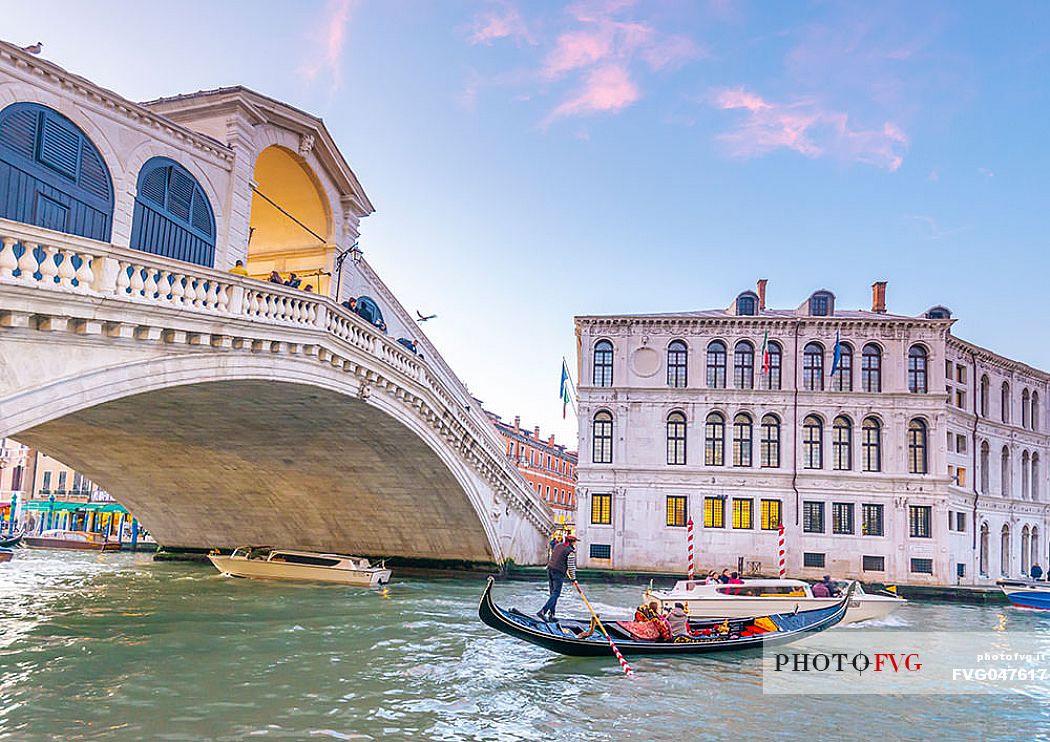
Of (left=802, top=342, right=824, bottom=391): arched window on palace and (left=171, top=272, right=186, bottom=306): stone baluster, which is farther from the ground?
(left=802, top=342, right=824, bottom=391): arched window on palace

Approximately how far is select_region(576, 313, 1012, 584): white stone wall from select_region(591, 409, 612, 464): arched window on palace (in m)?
0.21

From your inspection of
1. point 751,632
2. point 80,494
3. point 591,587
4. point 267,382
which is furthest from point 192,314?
point 80,494

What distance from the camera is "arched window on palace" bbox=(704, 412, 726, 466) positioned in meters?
24.9

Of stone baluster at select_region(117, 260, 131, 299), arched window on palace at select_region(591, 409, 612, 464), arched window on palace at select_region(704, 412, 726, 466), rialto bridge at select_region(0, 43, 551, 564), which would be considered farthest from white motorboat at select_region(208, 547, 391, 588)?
stone baluster at select_region(117, 260, 131, 299)

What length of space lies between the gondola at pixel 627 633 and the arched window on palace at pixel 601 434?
12259 millimetres

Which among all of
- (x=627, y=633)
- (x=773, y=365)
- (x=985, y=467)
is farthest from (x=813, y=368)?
(x=627, y=633)

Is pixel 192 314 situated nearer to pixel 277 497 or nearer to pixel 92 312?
pixel 92 312

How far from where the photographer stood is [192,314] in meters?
9.98

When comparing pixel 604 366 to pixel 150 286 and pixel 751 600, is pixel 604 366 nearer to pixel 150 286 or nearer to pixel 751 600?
pixel 751 600

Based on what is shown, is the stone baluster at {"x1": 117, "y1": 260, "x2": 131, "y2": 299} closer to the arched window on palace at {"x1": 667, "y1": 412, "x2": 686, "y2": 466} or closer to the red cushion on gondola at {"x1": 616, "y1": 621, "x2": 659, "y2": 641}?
the red cushion on gondola at {"x1": 616, "y1": 621, "x2": 659, "y2": 641}

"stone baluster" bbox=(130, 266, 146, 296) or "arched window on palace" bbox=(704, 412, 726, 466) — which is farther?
"arched window on palace" bbox=(704, 412, 726, 466)

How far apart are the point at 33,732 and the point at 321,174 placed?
38.9ft

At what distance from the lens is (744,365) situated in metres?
25.3

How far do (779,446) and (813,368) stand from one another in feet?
8.34
